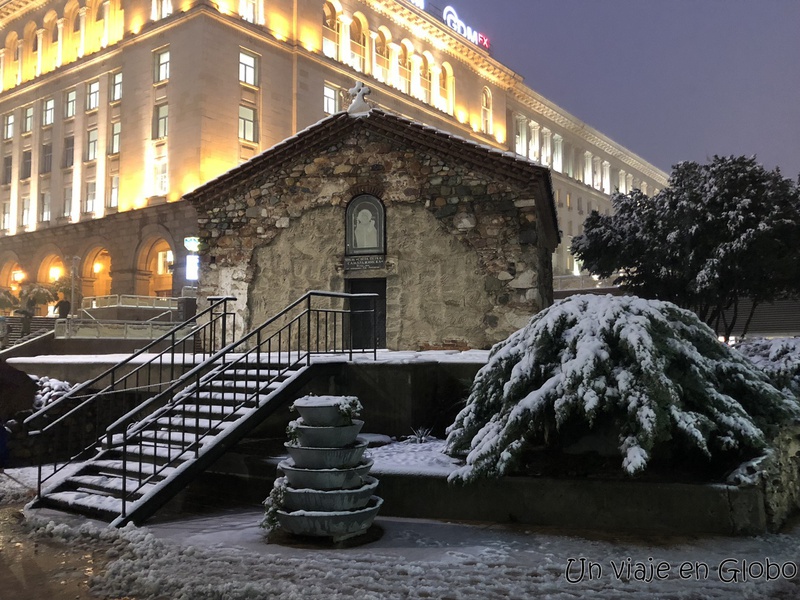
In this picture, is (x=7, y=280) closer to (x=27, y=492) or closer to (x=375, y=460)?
(x=27, y=492)

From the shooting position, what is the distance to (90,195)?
42062mm

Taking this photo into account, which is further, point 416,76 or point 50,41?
point 416,76

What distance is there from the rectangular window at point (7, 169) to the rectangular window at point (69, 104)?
756 cm

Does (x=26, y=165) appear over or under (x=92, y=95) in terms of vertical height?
under

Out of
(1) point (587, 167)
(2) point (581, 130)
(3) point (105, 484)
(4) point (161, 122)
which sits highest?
(2) point (581, 130)

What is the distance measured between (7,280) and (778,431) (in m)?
50.9

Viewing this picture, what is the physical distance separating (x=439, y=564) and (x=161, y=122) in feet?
123

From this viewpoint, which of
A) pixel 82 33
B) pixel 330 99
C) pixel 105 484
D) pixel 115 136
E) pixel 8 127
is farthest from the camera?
pixel 8 127

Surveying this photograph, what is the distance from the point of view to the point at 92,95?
4294 cm

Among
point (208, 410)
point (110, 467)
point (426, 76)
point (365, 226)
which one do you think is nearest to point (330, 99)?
point (426, 76)

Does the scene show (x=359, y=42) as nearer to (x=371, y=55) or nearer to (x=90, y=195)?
(x=371, y=55)

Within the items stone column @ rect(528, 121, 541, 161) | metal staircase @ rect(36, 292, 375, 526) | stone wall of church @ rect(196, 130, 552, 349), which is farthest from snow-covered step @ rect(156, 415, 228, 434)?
stone column @ rect(528, 121, 541, 161)

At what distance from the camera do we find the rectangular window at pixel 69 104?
44.3 metres

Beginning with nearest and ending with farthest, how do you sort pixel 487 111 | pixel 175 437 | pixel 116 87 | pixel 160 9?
pixel 175 437 < pixel 160 9 < pixel 116 87 < pixel 487 111
